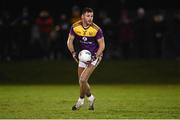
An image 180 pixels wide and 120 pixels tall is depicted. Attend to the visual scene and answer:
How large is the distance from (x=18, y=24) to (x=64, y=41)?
2345 millimetres

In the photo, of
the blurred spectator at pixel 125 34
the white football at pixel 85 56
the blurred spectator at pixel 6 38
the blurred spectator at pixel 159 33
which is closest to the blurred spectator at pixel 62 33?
the blurred spectator at pixel 6 38

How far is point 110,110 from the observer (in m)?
16.6

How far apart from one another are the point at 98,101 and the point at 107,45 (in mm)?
11632

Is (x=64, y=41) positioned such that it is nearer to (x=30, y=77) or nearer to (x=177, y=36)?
(x=30, y=77)

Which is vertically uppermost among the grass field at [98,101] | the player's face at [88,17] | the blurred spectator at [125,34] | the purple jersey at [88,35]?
the player's face at [88,17]

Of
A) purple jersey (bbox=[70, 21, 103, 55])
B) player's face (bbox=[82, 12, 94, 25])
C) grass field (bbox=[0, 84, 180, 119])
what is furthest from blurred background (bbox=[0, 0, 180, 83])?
player's face (bbox=[82, 12, 94, 25])

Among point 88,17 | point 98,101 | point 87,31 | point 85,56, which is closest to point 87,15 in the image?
point 88,17

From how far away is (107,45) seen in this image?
30.9 meters

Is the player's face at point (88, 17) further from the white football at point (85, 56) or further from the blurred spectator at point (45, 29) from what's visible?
the blurred spectator at point (45, 29)

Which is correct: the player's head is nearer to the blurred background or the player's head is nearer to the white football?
the white football

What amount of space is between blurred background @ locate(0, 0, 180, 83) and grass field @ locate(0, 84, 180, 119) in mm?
2708

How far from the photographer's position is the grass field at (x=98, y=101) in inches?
614

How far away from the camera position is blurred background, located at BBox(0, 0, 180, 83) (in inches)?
1163

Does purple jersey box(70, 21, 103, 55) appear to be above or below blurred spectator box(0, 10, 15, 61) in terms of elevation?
above
